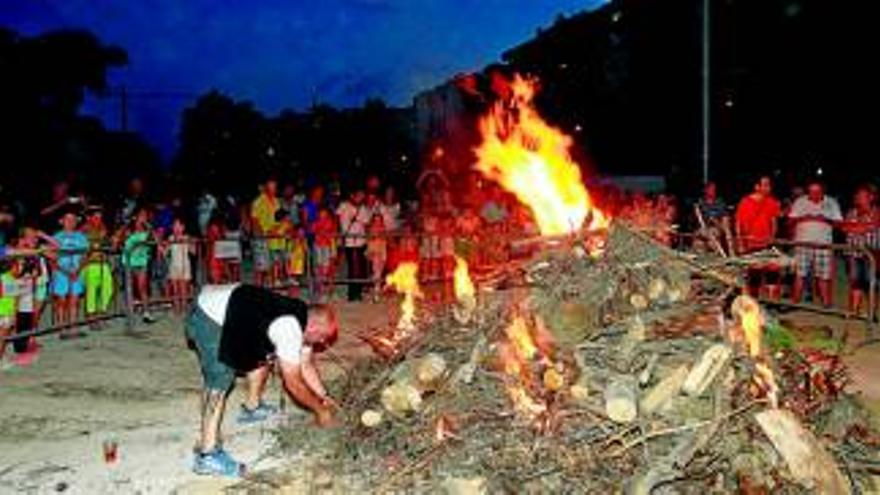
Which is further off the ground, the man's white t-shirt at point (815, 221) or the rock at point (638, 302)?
the man's white t-shirt at point (815, 221)

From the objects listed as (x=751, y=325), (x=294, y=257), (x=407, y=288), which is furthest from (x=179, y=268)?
(x=751, y=325)

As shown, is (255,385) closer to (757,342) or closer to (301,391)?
(301,391)

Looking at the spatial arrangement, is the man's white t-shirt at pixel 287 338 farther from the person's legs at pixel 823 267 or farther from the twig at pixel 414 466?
the person's legs at pixel 823 267

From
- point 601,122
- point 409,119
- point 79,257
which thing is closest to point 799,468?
point 79,257

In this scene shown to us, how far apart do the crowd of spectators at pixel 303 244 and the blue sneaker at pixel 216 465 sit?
462 cm

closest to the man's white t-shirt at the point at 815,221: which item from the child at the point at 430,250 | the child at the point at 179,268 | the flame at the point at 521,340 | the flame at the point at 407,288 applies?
the child at the point at 430,250

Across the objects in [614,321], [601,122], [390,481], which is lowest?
[390,481]

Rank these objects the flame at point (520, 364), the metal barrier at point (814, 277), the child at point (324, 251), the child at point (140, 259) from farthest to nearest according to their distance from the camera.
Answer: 1. the child at point (324, 251)
2. the child at point (140, 259)
3. the metal barrier at point (814, 277)
4. the flame at point (520, 364)

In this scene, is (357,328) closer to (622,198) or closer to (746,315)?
(746,315)

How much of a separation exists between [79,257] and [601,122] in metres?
25.1

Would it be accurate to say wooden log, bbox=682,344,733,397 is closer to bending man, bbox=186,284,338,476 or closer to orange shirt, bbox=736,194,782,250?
bending man, bbox=186,284,338,476

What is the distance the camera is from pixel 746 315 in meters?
7.54

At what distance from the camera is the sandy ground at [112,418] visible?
23.9 feet

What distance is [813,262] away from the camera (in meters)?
13.3
